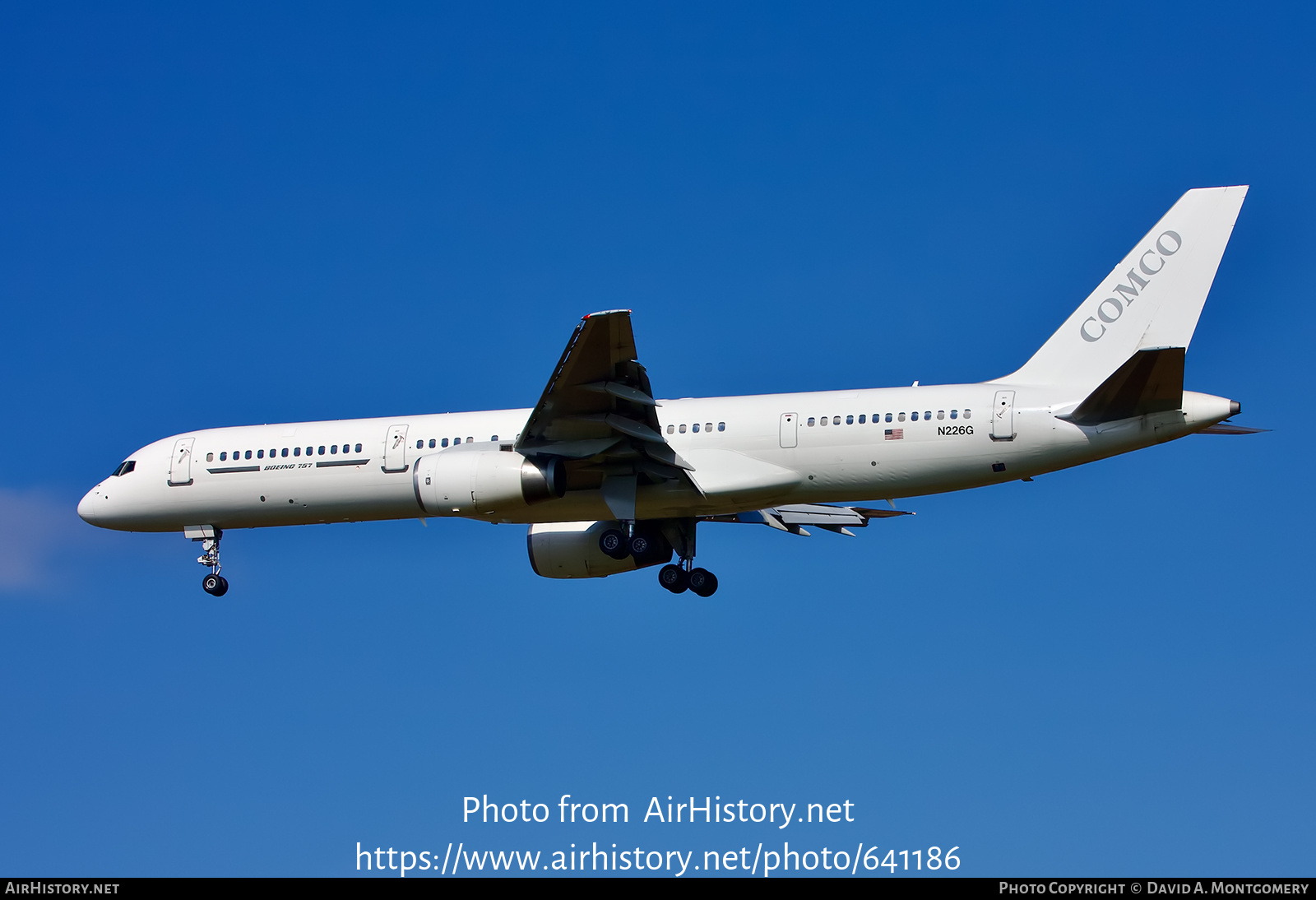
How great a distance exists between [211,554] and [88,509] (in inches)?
120

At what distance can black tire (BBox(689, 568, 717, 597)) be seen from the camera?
104 ft

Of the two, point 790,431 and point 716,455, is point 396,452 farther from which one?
point 790,431

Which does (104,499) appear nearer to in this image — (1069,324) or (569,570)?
(569,570)

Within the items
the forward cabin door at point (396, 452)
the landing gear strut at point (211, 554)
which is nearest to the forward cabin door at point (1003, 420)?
the forward cabin door at point (396, 452)

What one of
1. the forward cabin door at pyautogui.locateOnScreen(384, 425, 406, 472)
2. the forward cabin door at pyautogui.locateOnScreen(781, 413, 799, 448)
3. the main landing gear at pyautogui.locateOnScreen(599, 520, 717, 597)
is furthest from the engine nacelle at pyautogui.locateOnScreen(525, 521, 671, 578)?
the forward cabin door at pyautogui.locateOnScreen(781, 413, 799, 448)

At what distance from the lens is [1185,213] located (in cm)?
2783

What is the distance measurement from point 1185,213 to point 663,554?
12.2 m

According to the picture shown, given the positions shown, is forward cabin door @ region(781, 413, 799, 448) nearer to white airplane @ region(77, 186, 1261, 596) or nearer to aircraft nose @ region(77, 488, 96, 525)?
white airplane @ region(77, 186, 1261, 596)

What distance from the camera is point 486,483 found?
1087 inches

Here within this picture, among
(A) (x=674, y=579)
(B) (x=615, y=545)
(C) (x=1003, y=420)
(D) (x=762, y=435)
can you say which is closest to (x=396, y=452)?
(B) (x=615, y=545)

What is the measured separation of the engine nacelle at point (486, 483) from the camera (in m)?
27.6

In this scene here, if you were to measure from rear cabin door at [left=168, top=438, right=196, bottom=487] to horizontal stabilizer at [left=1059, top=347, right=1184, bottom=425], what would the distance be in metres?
17.9
